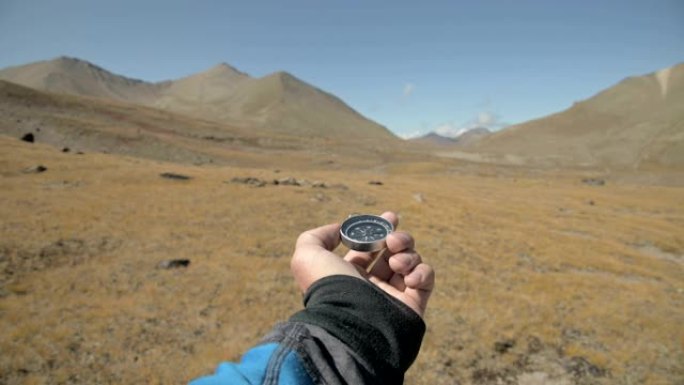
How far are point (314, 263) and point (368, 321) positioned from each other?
99cm

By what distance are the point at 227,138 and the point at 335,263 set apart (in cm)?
14382

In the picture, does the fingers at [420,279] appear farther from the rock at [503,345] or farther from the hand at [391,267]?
the rock at [503,345]

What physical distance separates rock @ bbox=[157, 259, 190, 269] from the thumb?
18.6 meters

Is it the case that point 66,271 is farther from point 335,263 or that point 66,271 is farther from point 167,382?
point 335,263

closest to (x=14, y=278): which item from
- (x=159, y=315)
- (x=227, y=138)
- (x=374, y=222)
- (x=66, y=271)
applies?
(x=66, y=271)

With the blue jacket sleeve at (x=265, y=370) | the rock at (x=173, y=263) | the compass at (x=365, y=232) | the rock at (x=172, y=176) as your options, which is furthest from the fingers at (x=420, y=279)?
the rock at (x=172, y=176)

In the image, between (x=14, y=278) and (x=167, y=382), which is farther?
(x=14, y=278)

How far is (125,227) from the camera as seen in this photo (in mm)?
26359

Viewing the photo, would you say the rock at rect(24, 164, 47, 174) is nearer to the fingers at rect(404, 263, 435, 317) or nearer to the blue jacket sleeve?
the fingers at rect(404, 263, 435, 317)

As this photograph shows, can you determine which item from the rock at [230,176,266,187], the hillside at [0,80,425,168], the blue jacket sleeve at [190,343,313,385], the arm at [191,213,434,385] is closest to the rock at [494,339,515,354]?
the arm at [191,213,434,385]

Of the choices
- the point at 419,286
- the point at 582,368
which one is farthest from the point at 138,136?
the point at 419,286

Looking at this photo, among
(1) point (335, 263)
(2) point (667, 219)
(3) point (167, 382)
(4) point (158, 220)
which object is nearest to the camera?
(1) point (335, 263)

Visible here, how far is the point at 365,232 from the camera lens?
509 cm

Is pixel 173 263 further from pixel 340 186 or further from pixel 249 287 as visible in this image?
pixel 340 186
